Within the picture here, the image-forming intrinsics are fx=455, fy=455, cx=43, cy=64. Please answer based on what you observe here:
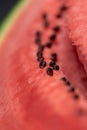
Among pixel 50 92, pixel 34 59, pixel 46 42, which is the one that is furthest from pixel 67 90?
pixel 46 42

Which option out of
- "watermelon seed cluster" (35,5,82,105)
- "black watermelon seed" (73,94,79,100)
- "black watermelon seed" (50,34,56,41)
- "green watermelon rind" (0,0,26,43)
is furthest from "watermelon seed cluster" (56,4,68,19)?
"black watermelon seed" (73,94,79,100)

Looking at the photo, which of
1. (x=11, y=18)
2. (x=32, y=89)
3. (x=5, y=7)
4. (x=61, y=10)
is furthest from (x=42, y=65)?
(x=5, y=7)

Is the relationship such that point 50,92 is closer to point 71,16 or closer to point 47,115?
point 47,115

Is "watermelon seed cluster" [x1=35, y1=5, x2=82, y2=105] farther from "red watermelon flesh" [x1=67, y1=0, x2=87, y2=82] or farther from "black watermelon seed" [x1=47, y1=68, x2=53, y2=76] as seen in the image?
"red watermelon flesh" [x1=67, y1=0, x2=87, y2=82]

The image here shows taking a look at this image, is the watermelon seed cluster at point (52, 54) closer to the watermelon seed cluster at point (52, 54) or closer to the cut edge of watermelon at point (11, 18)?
Answer: the watermelon seed cluster at point (52, 54)

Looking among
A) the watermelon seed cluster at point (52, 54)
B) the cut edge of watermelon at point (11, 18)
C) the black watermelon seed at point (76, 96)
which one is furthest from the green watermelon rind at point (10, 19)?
the black watermelon seed at point (76, 96)

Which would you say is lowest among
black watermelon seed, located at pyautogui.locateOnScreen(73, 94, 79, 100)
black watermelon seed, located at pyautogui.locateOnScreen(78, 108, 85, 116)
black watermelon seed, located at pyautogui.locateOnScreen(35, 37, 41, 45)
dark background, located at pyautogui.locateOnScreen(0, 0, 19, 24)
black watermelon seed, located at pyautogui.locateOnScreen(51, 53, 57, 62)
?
black watermelon seed, located at pyautogui.locateOnScreen(78, 108, 85, 116)
